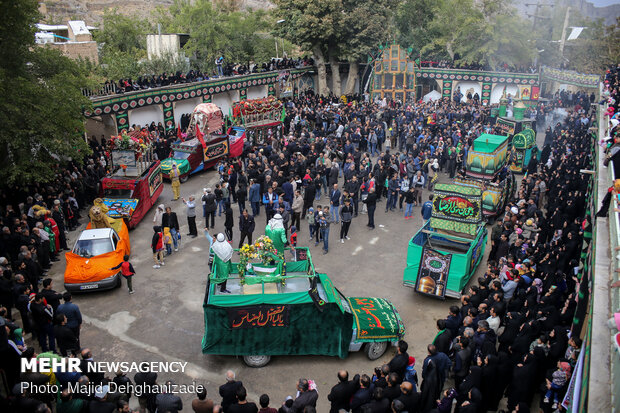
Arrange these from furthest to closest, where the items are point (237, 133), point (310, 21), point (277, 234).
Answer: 1. point (310, 21)
2. point (237, 133)
3. point (277, 234)

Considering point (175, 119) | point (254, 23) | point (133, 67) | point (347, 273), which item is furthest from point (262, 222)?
point (254, 23)

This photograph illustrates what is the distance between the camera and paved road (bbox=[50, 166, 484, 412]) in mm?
9805

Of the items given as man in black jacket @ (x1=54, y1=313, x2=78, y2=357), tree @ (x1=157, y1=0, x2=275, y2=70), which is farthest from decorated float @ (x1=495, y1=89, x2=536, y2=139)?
tree @ (x1=157, y1=0, x2=275, y2=70)

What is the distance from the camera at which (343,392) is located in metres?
7.52

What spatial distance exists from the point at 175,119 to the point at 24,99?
14064 mm

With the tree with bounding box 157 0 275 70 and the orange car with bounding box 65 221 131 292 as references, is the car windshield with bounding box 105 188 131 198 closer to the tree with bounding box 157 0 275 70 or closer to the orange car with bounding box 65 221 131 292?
the orange car with bounding box 65 221 131 292

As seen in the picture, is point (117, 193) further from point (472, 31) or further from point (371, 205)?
point (472, 31)

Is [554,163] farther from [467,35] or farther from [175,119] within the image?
[467,35]

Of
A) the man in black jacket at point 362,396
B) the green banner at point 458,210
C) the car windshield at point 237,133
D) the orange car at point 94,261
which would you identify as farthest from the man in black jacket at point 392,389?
the car windshield at point 237,133

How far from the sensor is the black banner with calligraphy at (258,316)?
373 inches

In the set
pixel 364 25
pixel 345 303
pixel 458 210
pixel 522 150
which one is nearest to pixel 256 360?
pixel 345 303

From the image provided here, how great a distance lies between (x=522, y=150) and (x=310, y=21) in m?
19.9

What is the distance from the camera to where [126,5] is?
83.8m

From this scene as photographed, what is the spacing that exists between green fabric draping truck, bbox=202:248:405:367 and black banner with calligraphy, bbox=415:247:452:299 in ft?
6.48
